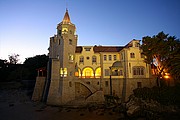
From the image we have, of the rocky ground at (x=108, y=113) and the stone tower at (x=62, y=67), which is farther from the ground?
the stone tower at (x=62, y=67)

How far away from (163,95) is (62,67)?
2163 cm

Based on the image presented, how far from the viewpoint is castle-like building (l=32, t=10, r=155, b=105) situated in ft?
95.5

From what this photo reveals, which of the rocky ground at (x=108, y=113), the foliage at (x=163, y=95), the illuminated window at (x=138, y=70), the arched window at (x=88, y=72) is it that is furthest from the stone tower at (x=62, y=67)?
the foliage at (x=163, y=95)

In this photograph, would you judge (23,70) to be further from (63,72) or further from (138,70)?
(138,70)

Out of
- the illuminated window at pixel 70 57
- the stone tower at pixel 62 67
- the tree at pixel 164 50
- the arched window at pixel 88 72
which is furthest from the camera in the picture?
the arched window at pixel 88 72

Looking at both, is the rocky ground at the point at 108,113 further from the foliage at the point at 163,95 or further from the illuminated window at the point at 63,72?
the illuminated window at the point at 63,72

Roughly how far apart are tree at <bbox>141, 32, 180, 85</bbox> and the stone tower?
17.4 metres

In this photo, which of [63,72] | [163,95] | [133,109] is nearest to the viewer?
[133,109]

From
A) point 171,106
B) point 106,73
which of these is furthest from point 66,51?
point 171,106

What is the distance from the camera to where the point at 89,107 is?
27266mm

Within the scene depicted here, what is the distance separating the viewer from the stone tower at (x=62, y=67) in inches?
1123

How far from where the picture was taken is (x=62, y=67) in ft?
97.0

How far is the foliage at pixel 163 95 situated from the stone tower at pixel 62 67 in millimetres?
15552

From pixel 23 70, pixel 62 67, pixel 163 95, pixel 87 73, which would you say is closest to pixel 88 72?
pixel 87 73
